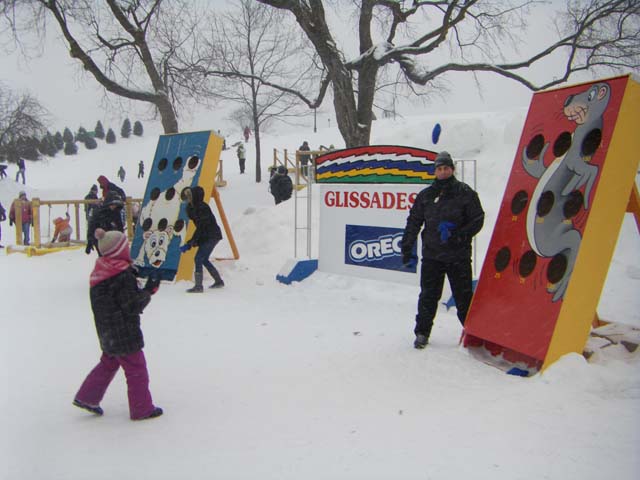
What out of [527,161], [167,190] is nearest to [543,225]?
[527,161]

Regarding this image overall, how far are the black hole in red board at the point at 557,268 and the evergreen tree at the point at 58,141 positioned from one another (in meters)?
43.6

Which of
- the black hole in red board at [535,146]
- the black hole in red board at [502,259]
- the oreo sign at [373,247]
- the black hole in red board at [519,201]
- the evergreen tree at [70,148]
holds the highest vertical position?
the black hole in red board at [535,146]

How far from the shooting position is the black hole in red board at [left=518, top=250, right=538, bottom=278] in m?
4.53

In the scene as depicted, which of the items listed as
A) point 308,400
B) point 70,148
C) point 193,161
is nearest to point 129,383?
point 308,400

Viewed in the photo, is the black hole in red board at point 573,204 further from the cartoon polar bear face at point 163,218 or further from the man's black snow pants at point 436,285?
the cartoon polar bear face at point 163,218

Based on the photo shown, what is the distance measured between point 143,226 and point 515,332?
7.15m

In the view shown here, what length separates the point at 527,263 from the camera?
15.1 ft

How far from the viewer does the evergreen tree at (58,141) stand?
42.6 metres

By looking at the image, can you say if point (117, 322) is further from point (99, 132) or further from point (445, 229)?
point (99, 132)

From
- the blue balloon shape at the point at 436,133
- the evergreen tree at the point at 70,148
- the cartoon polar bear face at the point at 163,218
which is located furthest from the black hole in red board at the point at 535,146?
the evergreen tree at the point at 70,148

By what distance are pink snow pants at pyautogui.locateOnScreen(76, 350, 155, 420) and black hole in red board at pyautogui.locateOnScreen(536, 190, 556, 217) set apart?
340 cm

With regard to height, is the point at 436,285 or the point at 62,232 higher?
the point at 436,285

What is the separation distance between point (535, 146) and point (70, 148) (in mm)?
47577

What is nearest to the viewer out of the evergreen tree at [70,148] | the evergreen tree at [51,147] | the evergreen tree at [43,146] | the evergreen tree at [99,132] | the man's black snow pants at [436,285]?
the man's black snow pants at [436,285]
